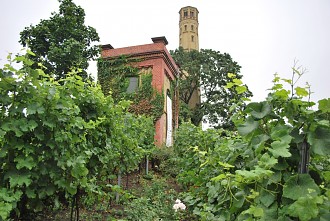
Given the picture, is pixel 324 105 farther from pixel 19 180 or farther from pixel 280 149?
pixel 19 180

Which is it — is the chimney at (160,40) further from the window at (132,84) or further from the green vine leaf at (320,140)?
the green vine leaf at (320,140)

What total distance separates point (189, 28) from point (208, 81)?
95.5 ft

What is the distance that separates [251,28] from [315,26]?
200 inches

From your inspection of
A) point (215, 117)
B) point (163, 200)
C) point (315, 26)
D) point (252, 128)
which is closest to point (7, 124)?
point (252, 128)

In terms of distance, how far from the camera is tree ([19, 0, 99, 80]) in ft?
56.8

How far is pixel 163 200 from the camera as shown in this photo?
20.8 feet

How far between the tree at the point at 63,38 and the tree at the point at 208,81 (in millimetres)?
11113

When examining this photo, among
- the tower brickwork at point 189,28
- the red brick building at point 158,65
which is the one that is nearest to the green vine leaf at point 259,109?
the red brick building at point 158,65

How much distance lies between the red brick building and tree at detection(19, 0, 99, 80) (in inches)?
81.1

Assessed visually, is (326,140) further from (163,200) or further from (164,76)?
(164,76)

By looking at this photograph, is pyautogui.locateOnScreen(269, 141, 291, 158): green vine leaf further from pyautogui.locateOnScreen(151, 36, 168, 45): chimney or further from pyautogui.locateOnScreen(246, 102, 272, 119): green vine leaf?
pyautogui.locateOnScreen(151, 36, 168, 45): chimney

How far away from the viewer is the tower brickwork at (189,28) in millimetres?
55438

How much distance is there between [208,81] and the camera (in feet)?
94.8

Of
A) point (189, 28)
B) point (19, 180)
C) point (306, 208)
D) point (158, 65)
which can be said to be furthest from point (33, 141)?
point (189, 28)
